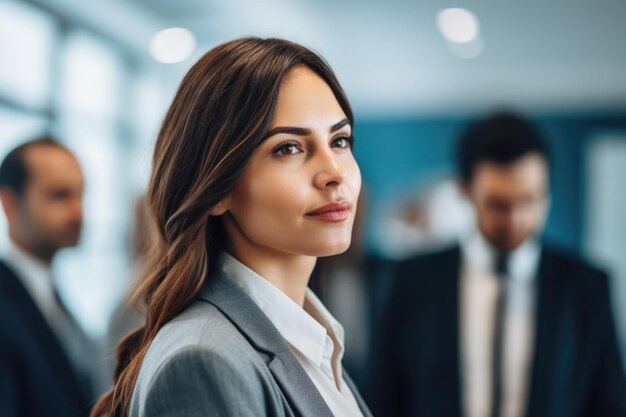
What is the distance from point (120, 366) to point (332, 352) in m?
0.39

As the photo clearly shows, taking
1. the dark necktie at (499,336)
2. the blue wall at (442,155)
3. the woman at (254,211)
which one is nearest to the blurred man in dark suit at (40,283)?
the woman at (254,211)

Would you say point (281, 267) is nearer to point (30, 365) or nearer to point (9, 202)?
point (30, 365)

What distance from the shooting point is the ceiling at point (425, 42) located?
5301 mm

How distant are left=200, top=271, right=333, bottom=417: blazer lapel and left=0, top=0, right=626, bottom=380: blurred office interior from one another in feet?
8.52

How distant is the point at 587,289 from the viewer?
2445mm

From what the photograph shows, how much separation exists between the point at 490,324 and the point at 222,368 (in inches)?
70.3

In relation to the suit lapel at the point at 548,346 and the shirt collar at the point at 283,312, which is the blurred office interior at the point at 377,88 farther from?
the shirt collar at the point at 283,312

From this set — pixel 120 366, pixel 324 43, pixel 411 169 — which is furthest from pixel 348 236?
pixel 411 169

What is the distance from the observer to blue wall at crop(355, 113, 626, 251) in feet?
23.1

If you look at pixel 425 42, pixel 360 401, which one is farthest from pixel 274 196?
pixel 425 42

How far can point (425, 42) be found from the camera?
6301 millimetres

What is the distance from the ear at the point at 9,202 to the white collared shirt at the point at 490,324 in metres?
1.59

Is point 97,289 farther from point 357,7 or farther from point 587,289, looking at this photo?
point 587,289

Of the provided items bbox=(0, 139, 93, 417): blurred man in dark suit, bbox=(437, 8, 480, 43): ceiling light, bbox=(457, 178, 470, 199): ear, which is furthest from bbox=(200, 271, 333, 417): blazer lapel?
bbox=(437, 8, 480, 43): ceiling light
